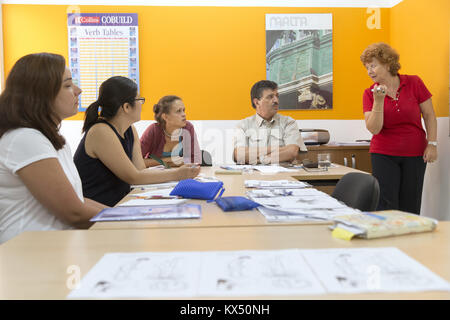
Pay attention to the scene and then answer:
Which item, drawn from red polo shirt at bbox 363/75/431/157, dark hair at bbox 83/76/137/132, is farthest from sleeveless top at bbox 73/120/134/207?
red polo shirt at bbox 363/75/431/157

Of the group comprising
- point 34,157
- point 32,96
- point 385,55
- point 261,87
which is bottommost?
point 34,157

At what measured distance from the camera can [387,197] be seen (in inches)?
118

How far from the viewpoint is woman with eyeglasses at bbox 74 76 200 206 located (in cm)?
209

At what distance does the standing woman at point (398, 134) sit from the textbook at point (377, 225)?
201 centimetres

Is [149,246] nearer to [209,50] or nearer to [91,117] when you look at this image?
[91,117]

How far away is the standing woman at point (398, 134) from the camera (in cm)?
300

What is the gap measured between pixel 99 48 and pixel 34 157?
3.30m

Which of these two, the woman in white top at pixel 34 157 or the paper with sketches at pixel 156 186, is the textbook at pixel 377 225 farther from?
the paper with sketches at pixel 156 186

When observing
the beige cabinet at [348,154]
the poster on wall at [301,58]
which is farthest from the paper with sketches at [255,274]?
the poster on wall at [301,58]

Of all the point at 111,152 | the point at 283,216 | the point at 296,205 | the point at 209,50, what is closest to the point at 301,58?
the point at 209,50

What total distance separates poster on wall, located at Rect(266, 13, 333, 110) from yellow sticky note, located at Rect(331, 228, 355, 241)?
3.50m

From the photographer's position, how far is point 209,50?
4395 millimetres

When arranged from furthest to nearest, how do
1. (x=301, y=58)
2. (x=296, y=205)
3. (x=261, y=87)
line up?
(x=301, y=58), (x=261, y=87), (x=296, y=205)
